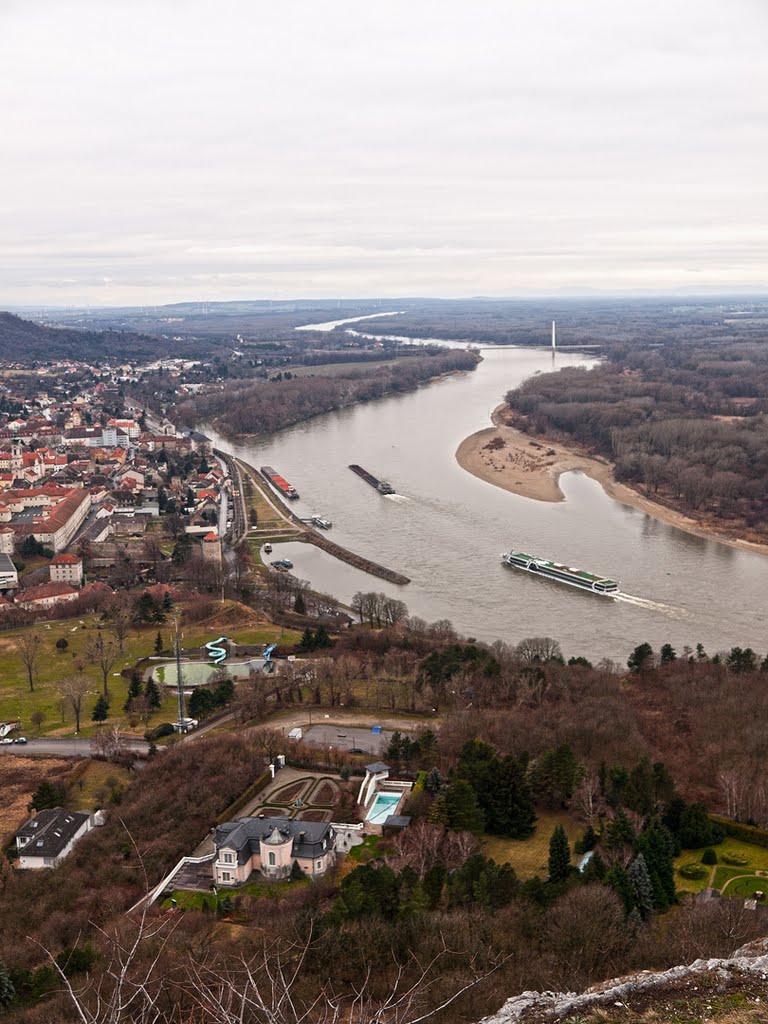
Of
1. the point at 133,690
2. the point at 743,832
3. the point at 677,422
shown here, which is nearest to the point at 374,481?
the point at 677,422

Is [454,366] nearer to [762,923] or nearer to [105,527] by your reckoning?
[105,527]

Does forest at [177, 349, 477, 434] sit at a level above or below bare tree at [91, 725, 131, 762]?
above

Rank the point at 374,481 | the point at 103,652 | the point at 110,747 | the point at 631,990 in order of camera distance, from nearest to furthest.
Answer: the point at 631,990
the point at 110,747
the point at 103,652
the point at 374,481

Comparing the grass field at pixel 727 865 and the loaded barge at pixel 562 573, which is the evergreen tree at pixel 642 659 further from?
the grass field at pixel 727 865

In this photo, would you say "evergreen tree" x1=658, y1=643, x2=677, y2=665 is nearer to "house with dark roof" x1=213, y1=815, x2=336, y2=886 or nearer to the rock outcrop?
"house with dark roof" x1=213, y1=815, x2=336, y2=886

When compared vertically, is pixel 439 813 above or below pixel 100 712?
above

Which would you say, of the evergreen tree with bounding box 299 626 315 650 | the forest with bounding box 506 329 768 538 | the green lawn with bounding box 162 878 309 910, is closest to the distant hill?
the forest with bounding box 506 329 768 538

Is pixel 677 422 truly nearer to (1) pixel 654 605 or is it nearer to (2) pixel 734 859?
(1) pixel 654 605

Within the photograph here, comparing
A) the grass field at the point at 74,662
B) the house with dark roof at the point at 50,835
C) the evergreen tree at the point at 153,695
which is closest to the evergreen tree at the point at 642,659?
the grass field at the point at 74,662
